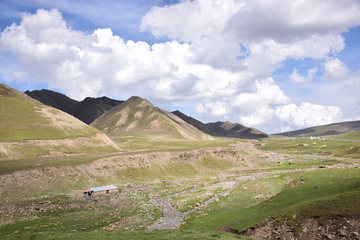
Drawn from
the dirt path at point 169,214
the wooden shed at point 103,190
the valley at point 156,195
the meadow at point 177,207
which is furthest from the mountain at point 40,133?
the dirt path at point 169,214

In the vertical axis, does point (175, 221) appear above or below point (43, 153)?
below

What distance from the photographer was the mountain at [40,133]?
104500mm

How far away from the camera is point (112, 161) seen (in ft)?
309

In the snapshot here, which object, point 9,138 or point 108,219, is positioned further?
point 9,138

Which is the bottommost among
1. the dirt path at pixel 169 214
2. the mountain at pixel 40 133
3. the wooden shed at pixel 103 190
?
the dirt path at pixel 169 214

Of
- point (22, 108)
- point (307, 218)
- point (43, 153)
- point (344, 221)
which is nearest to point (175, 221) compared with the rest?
point (307, 218)

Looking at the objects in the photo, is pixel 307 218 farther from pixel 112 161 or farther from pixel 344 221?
pixel 112 161

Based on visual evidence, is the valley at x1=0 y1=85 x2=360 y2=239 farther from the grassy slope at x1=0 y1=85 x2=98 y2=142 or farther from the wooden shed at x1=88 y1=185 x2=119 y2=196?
the wooden shed at x1=88 y1=185 x2=119 y2=196

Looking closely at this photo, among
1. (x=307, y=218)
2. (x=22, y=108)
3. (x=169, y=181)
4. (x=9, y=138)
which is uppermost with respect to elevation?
(x=22, y=108)

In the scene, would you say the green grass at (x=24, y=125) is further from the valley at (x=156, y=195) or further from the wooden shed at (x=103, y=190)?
the wooden shed at (x=103, y=190)

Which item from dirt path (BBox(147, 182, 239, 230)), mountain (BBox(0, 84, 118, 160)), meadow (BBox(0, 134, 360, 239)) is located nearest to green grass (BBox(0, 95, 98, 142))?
mountain (BBox(0, 84, 118, 160))

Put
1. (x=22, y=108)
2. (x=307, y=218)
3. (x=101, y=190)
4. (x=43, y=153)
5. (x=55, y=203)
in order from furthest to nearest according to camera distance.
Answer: (x=22, y=108) < (x=43, y=153) < (x=101, y=190) < (x=55, y=203) < (x=307, y=218)

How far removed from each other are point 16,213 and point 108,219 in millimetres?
21360

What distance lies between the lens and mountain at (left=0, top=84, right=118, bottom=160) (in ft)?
343
